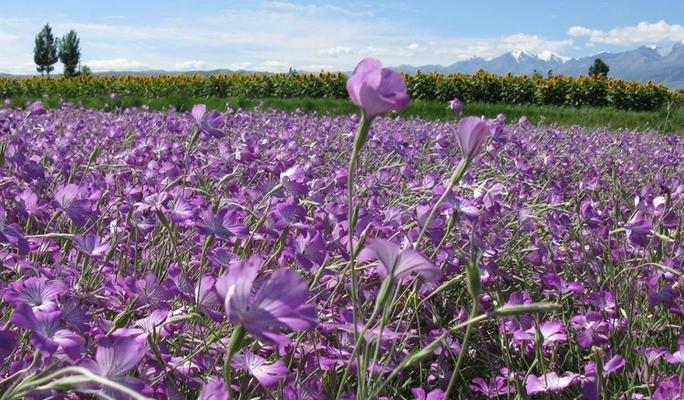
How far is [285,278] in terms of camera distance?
65 centimetres

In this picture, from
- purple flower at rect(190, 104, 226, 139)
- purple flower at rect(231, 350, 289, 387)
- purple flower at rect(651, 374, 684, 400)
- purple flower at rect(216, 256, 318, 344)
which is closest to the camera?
purple flower at rect(216, 256, 318, 344)

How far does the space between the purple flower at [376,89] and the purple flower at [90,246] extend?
0.78 metres

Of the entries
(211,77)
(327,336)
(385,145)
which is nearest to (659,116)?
(211,77)

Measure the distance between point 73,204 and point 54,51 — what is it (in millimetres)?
69123

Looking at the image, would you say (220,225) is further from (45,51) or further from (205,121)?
(45,51)

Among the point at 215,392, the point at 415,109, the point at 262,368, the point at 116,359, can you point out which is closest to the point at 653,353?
the point at 262,368

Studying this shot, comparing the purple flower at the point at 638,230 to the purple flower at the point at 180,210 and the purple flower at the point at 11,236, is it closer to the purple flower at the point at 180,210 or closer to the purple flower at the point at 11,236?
the purple flower at the point at 180,210

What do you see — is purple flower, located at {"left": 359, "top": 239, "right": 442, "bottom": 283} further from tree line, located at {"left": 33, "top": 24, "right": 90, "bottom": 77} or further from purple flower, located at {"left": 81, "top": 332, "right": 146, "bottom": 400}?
tree line, located at {"left": 33, "top": 24, "right": 90, "bottom": 77}

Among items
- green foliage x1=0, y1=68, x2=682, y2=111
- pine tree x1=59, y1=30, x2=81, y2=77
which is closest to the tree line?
pine tree x1=59, y1=30, x2=81, y2=77

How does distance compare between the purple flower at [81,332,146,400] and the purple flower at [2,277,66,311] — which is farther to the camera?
the purple flower at [2,277,66,311]

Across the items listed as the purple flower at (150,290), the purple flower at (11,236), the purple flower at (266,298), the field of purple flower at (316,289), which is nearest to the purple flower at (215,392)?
the field of purple flower at (316,289)

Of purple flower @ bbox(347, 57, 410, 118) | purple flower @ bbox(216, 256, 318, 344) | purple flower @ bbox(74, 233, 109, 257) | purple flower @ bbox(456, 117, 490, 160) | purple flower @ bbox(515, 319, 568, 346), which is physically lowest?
purple flower @ bbox(515, 319, 568, 346)

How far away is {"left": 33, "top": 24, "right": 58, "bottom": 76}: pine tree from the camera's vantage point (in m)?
62.5

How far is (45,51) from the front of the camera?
63.1 meters
